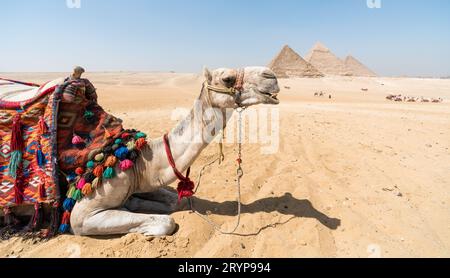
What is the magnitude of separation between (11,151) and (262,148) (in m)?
4.26

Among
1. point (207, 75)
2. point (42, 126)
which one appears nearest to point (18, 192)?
point (42, 126)

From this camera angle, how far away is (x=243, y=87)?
2922mm

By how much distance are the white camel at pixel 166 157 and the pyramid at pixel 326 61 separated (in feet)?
287

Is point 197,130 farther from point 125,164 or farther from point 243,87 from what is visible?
point 125,164

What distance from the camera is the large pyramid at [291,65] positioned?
213 feet

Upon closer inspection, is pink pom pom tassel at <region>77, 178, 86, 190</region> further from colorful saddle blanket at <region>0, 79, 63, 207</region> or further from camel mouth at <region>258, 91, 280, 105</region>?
camel mouth at <region>258, 91, 280, 105</region>

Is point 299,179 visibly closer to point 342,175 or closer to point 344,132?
point 342,175

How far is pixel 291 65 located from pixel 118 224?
67548 mm

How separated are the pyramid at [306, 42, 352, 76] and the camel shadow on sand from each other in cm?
8674

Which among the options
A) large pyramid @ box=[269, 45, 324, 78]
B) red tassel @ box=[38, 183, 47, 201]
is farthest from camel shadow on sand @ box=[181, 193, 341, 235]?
large pyramid @ box=[269, 45, 324, 78]

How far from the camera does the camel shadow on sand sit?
3.55 meters
